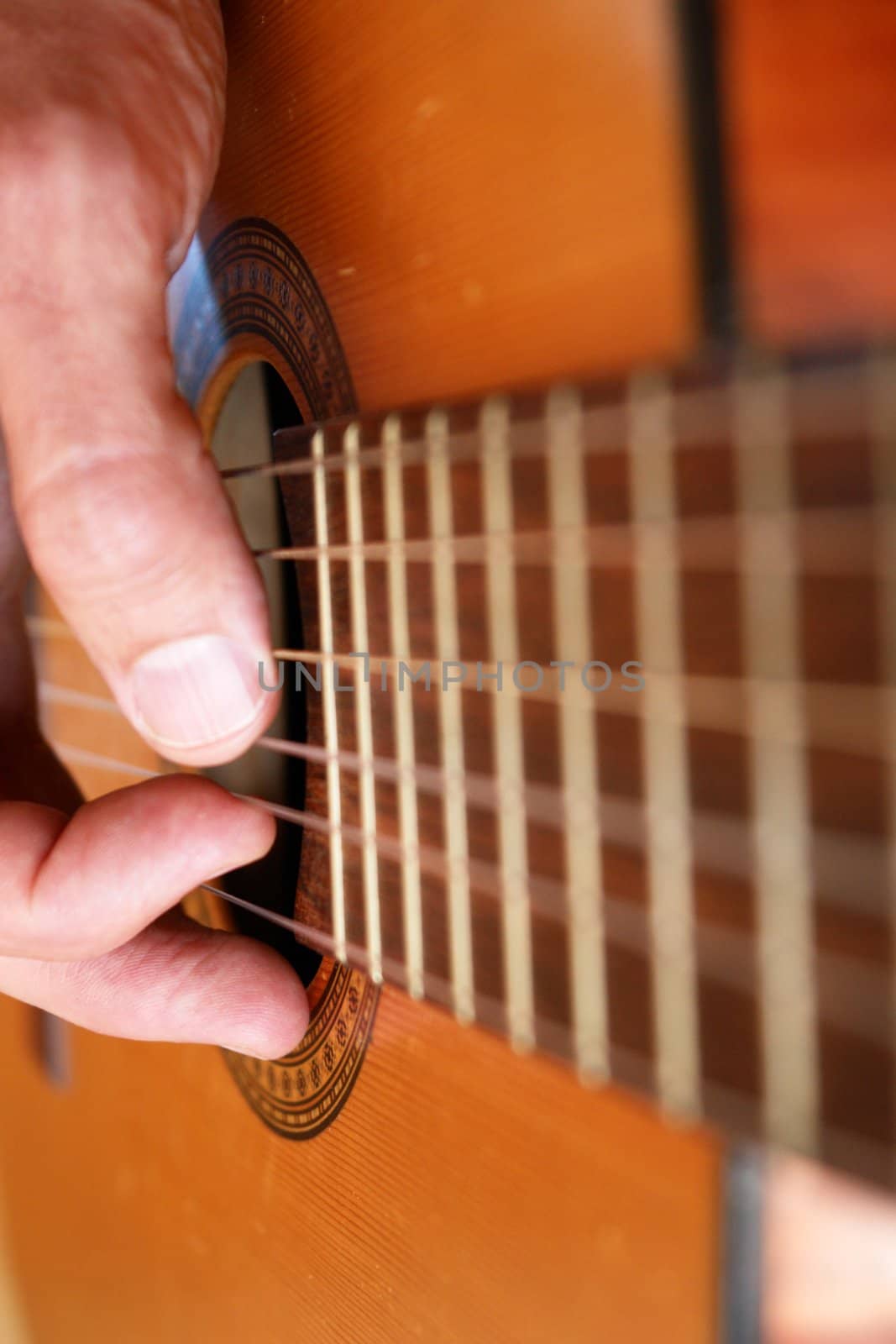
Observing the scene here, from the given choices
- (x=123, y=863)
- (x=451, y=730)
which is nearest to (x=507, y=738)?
(x=451, y=730)

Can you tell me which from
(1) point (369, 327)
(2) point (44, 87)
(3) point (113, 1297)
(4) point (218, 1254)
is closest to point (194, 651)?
(1) point (369, 327)

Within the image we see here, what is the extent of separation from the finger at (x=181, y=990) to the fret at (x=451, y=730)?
21 cm

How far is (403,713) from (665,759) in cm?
15

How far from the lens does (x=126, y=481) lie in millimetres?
461

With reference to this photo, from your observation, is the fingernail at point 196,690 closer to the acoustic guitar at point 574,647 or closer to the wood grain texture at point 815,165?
the acoustic guitar at point 574,647

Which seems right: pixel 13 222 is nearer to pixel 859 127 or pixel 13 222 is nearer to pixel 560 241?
pixel 560 241

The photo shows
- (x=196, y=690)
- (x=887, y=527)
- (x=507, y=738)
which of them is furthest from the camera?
(x=196, y=690)

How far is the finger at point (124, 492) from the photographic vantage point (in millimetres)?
461

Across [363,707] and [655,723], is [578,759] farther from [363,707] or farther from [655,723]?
[363,707]

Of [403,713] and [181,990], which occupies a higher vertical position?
[403,713]

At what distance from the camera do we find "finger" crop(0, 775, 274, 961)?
1.87ft

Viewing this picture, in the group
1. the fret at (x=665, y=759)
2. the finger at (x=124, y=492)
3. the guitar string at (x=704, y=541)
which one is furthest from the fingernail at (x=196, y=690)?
the fret at (x=665, y=759)

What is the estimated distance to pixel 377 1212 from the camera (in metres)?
0.56

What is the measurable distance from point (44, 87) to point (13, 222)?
8 centimetres
